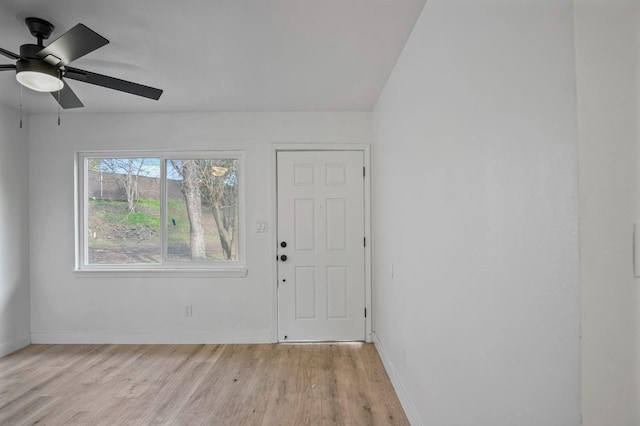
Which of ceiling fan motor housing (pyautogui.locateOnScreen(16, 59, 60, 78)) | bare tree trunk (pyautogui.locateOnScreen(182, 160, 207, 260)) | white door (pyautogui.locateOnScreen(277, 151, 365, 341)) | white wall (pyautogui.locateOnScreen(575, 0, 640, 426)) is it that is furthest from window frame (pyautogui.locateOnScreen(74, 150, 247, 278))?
white wall (pyautogui.locateOnScreen(575, 0, 640, 426))

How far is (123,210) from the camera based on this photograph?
11.6ft

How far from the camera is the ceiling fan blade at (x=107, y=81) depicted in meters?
1.88

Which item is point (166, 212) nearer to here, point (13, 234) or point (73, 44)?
point (13, 234)

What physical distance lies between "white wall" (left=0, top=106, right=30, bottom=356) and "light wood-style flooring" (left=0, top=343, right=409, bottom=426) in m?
0.25

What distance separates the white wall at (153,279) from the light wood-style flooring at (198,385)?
0.21 metres

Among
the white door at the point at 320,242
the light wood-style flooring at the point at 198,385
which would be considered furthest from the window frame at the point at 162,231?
the light wood-style flooring at the point at 198,385

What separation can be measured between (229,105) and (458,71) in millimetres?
2500

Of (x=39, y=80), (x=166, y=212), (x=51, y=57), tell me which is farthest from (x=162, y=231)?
(x=51, y=57)

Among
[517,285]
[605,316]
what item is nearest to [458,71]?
[517,285]

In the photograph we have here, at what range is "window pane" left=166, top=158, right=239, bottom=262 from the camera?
3496 mm

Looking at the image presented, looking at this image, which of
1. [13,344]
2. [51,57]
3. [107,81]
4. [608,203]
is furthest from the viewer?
[13,344]

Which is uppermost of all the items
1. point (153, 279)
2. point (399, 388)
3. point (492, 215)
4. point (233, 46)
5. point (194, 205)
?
point (233, 46)

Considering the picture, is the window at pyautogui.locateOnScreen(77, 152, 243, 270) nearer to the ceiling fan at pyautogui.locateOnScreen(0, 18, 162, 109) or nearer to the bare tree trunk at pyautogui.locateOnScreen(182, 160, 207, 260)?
the bare tree trunk at pyautogui.locateOnScreen(182, 160, 207, 260)

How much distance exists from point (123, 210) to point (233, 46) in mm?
2438
